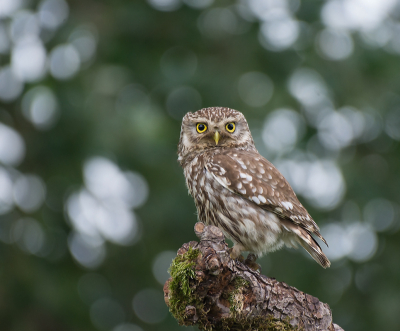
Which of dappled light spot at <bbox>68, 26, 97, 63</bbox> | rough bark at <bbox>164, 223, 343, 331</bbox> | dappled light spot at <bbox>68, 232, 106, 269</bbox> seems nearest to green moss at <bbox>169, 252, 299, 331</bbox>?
rough bark at <bbox>164, 223, 343, 331</bbox>

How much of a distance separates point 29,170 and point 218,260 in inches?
183

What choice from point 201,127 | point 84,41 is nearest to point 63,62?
point 84,41

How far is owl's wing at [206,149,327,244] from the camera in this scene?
3400 millimetres

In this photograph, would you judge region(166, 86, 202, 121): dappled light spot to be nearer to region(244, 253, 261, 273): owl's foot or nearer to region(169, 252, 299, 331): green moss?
region(244, 253, 261, 273): owl's foot

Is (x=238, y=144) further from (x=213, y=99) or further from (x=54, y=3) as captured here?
(x=54, y=3)

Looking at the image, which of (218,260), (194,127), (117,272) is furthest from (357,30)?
(218,260)

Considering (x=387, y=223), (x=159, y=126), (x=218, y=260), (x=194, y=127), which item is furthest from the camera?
(x=387, y=223)

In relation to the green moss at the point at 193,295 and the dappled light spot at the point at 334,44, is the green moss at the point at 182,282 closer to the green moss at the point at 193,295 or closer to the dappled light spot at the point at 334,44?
the green moss at the point at 193,295

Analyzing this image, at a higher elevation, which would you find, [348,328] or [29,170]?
[29,170]

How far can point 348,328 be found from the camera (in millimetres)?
6590

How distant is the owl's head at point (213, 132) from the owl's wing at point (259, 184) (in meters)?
0.29

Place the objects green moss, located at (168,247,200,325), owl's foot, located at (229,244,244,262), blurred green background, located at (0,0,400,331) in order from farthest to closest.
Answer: blurred green background, located at (0,0,400,331) < owl's foot, located at (229,244,244,262) < green moss, located at (168,247,200,325)

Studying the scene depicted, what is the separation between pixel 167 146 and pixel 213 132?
6.27 feet

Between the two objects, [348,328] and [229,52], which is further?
[229,52]
